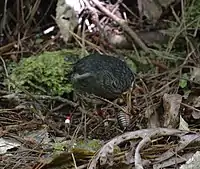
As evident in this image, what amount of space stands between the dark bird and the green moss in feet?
0.42

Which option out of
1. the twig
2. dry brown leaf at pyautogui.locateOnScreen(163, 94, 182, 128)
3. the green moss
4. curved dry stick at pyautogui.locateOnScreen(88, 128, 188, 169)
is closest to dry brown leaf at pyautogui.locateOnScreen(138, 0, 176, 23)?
the twig

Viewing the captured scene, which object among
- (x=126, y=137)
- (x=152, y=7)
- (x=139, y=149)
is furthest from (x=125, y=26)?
(x=139, y=149)

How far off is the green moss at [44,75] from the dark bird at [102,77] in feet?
0.42

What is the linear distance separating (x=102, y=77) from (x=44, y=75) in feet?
1.31

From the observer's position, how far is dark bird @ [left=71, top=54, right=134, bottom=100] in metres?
2.47

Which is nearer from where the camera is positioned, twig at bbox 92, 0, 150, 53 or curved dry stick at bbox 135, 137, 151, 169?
curved dry stick at bbox 135, 137, 151, 169

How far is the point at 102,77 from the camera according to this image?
249 centimetres

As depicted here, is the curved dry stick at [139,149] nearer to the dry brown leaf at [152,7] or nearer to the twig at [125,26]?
the twig at [125,26]

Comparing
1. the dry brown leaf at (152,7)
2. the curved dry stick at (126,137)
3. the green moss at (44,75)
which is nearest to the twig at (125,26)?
the dry brown leaf at (152,7)

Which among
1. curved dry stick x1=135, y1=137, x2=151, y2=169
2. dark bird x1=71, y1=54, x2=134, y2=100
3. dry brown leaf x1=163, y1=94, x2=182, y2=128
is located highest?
curved dry stick x1=135, y1=137, x2=151, y2=169

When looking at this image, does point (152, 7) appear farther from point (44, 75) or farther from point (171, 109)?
point (171, 109)

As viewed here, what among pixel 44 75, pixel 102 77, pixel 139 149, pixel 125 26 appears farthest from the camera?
pixel 125 26

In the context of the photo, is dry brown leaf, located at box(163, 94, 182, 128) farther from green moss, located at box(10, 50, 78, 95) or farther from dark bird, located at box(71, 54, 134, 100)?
green moss, located at box(10, 50, 78, 95)

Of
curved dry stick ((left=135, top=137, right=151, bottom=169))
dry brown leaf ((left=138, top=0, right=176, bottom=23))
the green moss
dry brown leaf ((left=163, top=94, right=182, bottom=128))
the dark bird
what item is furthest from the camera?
dry brown leaf ((left=138, top=0, right=176, bottom=23))
